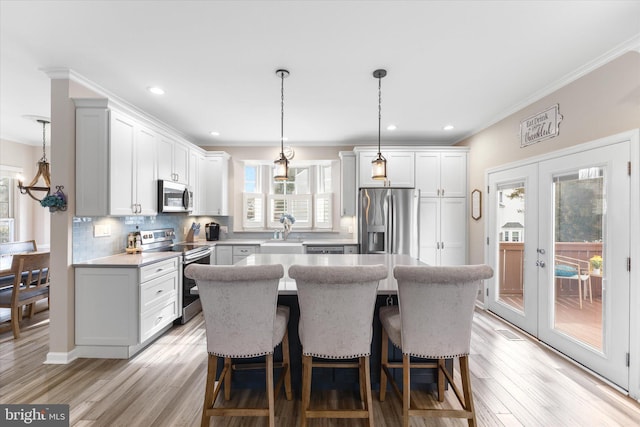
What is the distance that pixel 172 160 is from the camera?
393 centimetres

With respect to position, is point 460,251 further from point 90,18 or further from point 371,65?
point 90,18

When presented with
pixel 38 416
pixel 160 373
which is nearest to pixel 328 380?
pixel 160 373

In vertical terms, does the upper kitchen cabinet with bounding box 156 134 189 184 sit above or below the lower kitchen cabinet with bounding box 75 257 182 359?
above

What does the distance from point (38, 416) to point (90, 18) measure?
270cm

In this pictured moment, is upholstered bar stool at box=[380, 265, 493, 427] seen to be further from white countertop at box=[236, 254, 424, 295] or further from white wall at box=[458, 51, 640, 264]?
white wall at box=[458, 51, 640, 264]

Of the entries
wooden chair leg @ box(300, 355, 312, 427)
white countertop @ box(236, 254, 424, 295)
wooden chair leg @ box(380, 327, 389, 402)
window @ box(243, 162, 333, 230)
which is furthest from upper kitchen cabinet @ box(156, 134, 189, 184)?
wooden chair leg @ box(380, 327, 389, 402)

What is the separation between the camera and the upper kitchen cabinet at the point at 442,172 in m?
4.70

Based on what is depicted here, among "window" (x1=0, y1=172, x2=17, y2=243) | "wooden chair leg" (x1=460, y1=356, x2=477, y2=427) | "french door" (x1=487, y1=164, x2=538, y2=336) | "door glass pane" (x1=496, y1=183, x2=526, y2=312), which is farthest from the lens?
"window" (x1=0, y1=172, x2=17, y2=243)

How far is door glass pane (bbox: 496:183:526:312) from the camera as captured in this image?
352cm

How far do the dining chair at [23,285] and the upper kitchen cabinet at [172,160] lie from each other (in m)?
1.57

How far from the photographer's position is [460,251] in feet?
15.3

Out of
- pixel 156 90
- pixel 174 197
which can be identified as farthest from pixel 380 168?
pixel 174 197

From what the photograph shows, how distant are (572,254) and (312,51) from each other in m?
3.03

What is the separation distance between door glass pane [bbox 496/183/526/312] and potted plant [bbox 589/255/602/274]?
838mm
